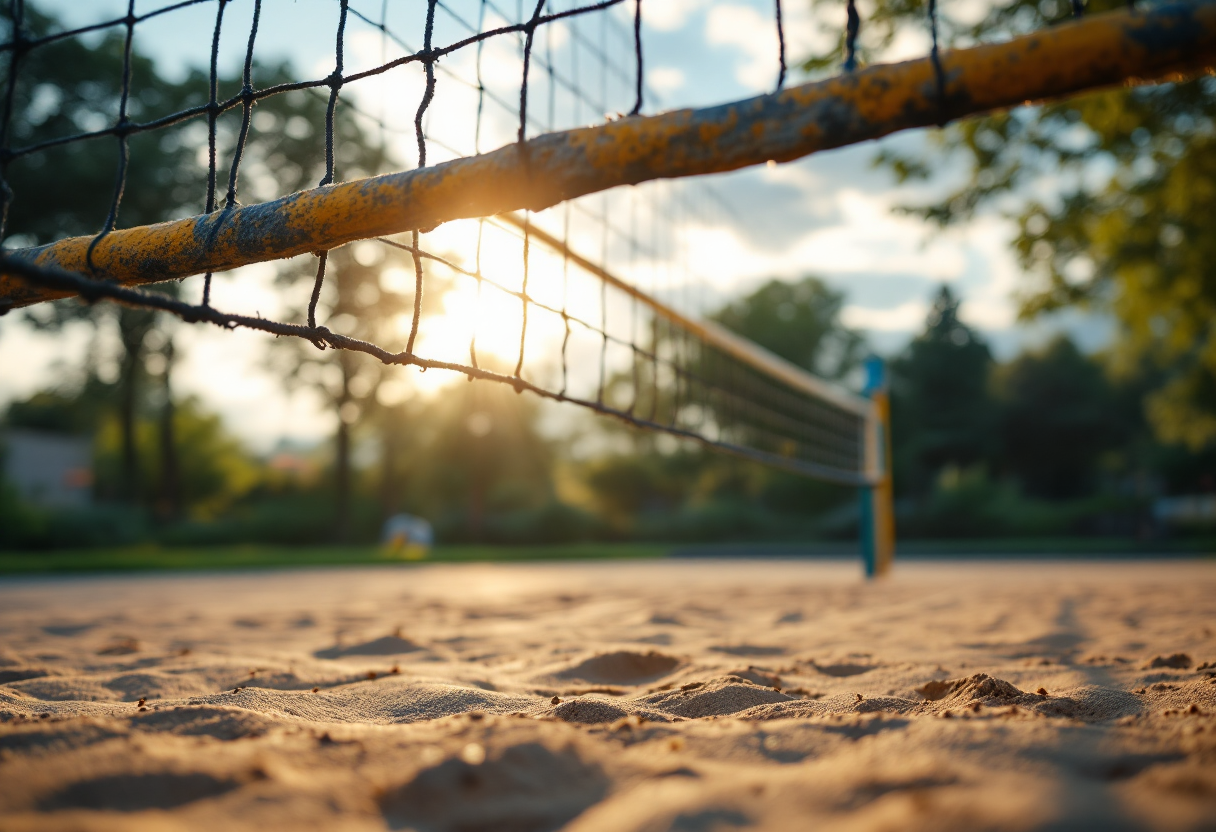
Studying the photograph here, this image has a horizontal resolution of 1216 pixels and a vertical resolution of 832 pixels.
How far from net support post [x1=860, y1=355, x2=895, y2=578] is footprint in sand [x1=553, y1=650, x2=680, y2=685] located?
4747 mm

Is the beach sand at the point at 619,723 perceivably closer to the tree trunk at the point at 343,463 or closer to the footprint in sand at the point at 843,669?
the footprint in sand at the point at 843,669

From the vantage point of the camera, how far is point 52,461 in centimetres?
3581

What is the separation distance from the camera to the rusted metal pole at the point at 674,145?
3.78 ft

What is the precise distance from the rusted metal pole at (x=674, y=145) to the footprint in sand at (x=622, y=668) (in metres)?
1.35

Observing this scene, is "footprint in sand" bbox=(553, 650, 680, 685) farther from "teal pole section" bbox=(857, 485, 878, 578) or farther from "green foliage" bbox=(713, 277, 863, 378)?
"green foliage" bbox=(713, 277, 863, 378)

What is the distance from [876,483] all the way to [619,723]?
5.88m

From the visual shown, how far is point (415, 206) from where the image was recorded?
5.25ft

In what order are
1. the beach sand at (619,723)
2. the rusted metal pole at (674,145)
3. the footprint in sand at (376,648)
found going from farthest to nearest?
the footprint in sand at (376,648) → the rusted metal pole at (674,145) → the beach sand at (619,723)

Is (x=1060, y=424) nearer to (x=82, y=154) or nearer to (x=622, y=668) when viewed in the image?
(x=82, y=154)

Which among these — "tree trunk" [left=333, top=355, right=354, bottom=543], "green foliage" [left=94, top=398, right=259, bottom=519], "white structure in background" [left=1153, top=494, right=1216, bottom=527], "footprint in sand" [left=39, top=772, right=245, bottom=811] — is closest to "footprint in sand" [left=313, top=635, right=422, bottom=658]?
"footprint in sand" [left=39, top=772, right=245, bottom=811]

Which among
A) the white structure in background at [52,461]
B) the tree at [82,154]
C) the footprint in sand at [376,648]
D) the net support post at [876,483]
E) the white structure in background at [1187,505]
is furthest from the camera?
the white structure in background at [52,461]

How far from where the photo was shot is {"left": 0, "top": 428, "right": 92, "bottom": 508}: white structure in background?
1347 inches

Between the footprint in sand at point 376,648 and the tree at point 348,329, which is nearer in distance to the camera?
the footprint in sand at point 376,648

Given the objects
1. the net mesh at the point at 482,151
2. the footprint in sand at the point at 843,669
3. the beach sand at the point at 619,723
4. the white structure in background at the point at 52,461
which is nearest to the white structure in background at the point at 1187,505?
the net mesh at the point at 482,151
